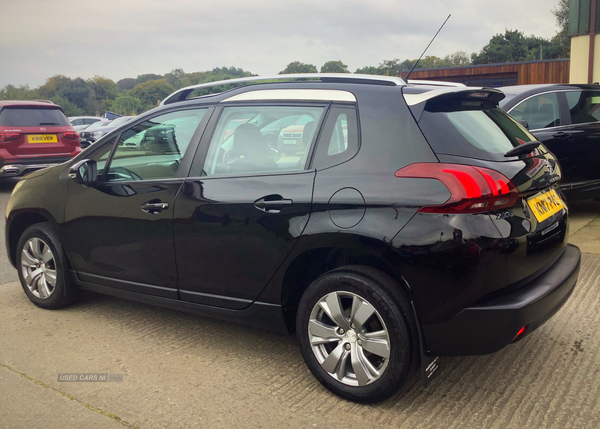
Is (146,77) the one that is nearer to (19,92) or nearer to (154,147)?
(19,92)

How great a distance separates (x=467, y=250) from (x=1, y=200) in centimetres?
1047

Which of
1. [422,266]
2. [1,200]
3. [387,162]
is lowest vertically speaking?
[1,200]

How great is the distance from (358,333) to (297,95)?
4.53 feet

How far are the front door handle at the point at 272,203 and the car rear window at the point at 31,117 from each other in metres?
9.86

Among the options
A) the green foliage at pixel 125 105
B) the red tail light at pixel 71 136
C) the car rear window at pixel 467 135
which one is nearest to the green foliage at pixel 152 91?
the green foliage at pixel 125 105

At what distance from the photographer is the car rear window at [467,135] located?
2670 millimetres

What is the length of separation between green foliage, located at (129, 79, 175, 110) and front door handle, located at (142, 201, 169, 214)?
8578 centimetres

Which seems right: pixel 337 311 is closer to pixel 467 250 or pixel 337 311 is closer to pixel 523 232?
pixel 467 250

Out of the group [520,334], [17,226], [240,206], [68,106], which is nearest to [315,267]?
[240,206]

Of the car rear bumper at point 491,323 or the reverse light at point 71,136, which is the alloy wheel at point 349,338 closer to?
the car rear bumper at point 491,323

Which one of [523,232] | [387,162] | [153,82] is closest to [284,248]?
[387,162]

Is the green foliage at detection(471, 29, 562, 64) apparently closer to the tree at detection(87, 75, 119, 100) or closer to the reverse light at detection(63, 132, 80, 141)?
the tree at detection(87, 75, 119, 100)

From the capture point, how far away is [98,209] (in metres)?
3.84

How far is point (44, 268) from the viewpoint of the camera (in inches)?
169
